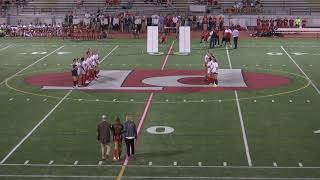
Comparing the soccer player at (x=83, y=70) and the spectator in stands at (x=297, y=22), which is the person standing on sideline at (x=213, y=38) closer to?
the spectator in stands at (x=297, y=22)

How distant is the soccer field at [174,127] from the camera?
51.8ft

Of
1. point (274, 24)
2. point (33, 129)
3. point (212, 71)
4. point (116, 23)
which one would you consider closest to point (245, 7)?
point (274, 24)

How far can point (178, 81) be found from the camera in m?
27.8

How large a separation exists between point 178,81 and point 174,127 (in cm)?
821

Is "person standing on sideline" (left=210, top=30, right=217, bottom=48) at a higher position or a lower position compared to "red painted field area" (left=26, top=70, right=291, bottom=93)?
higher

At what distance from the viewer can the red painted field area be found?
85.7ft

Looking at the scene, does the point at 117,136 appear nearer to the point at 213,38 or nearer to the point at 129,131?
the point at 129,131

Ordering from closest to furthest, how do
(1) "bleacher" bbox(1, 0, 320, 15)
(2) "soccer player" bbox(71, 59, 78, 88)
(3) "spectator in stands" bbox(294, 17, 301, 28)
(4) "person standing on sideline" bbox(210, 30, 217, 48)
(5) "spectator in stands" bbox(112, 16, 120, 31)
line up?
(2) "soccer player" bbox(71, 59, 78, 88)
(4) "person standing on sideline" bbox(210, 30, 217, 48)
(5) "spectator in stands" bbox(112, 16, 120, 31)
(3) "spectator in stands" bbox(294, 17, 301, 28)
(1) "bleacher" bbox(1, 0, 320, 15)

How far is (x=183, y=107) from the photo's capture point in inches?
888

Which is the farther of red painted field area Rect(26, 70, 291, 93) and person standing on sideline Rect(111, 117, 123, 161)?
red painted field area Rect(26, 70, 291, 93)

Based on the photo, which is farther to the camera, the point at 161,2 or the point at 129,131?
the point at 161,2

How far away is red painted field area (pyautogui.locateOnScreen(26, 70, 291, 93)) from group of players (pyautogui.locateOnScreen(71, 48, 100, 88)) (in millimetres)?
545

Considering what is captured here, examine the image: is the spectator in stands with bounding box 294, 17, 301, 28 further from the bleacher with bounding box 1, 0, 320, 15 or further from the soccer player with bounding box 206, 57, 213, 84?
the soccer player with bounding box 206, 57, 213, 84

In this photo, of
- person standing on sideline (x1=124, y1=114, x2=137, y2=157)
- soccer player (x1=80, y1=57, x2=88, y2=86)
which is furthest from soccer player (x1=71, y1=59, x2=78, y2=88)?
person standing on sideline (x1=124, y1=114, x2=137, y2=157)
